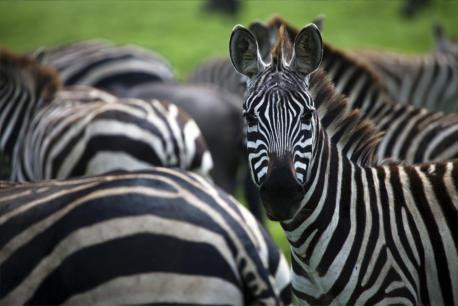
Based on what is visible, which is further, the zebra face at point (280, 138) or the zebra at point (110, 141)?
the zebra at point (110, 141)

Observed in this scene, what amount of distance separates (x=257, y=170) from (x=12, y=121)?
13.9 ft

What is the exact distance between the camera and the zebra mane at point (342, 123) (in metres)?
4.06

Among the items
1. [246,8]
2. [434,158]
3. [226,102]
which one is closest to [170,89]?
[226,102]

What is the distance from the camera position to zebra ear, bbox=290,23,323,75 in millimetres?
3793

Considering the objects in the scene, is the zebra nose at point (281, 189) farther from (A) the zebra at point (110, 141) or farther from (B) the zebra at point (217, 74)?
(B) the zebra at point (217, 74)

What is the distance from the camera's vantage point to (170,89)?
353 inches

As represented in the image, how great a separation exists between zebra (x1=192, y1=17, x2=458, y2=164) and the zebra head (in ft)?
7.03

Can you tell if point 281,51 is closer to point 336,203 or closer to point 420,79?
point 336,203

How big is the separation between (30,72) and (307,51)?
4.32m

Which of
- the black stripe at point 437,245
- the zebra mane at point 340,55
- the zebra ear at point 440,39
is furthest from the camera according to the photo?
the zebra ear at point 440,39

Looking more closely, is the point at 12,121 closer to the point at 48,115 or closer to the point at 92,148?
Answer: the point at 48,115

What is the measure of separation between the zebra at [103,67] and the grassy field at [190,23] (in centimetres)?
871

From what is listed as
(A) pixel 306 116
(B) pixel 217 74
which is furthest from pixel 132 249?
(B) pixel 217 74

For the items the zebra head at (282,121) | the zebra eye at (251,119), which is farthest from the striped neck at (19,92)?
the zebra eye at (251,119)
